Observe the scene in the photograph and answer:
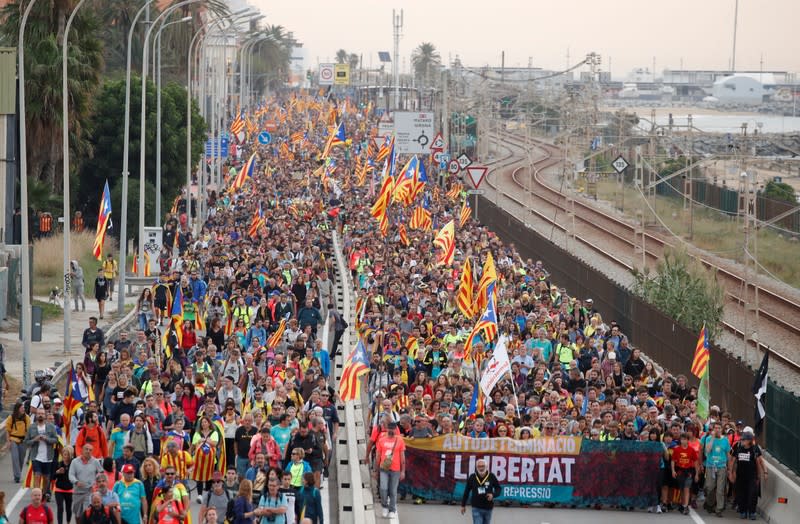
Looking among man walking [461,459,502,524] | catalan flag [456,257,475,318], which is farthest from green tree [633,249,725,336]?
man walking [461,459,502,524]

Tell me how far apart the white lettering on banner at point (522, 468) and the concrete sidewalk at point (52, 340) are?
34.1 feet

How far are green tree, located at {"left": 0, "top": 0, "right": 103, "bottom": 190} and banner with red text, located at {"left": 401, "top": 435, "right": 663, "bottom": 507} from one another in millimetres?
29947

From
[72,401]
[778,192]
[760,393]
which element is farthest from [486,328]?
[778,192]

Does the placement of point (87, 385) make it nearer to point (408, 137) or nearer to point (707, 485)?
point (707, 485)

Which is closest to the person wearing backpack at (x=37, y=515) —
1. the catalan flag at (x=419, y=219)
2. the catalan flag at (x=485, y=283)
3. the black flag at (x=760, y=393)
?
the black flag at (x=760, y=393)

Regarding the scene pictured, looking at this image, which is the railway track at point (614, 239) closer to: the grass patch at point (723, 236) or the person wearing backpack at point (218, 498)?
the grass patch at point (723, 236)

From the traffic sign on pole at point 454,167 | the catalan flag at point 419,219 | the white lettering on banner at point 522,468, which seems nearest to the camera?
the white lettering on banner at point 522,468

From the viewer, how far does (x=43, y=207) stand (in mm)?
45688

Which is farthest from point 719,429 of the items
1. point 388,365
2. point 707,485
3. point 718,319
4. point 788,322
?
point 788,322

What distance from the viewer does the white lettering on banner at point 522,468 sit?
1873cm

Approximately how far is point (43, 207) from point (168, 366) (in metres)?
25.6

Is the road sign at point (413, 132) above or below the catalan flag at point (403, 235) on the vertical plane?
above

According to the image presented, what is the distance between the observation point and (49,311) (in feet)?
121

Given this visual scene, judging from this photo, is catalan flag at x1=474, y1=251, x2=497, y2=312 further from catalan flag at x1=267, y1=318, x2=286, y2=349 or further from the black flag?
the black flag
